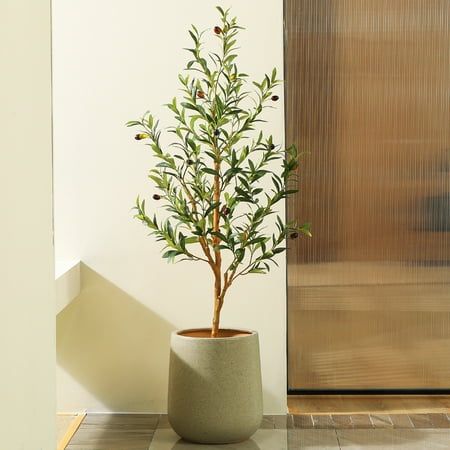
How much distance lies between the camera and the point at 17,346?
3.34 ft

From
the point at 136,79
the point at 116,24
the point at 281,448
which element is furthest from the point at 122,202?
the point at 281,448

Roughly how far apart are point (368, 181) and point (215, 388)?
1.18 m

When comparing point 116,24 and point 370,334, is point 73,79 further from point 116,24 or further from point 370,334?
point 370,334

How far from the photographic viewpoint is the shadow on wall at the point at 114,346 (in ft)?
11.2

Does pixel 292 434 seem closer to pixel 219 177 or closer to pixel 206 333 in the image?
pixel 206 333

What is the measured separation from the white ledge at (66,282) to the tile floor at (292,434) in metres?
0.49

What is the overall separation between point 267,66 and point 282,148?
329 mm

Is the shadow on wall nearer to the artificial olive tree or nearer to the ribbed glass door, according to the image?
the artificial olive tree

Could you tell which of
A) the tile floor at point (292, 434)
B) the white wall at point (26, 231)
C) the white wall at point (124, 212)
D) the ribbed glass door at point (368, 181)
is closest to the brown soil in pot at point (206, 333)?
the white wall at point (124, 212)

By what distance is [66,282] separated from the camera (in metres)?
3.12

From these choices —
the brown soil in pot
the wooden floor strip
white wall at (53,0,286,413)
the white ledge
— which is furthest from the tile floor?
the white ledge

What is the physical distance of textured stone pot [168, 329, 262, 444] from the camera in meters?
2.96

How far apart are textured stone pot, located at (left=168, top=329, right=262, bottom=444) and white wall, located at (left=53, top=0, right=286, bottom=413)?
41cm

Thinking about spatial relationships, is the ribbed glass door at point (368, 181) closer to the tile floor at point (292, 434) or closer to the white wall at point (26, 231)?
the tile floor at point (292, 434)
